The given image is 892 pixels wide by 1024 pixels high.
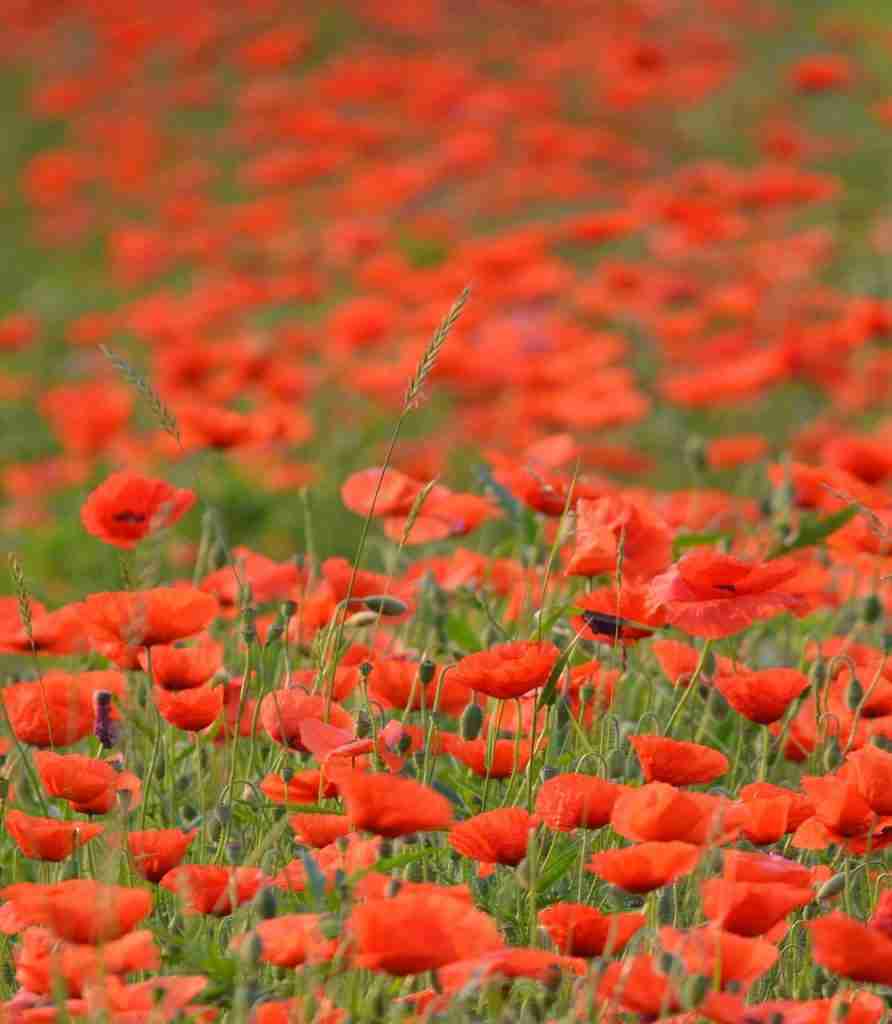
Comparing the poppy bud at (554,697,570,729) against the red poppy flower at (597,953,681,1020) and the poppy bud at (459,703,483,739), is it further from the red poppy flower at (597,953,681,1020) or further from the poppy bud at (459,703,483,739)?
the red poppy flower at (597,953,681,1020)

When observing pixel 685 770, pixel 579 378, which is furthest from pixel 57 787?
pixel 579 378

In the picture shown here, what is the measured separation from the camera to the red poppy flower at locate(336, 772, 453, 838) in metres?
1.38

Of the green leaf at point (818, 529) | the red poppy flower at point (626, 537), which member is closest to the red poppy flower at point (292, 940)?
the red poppy flower at point (626, 537)

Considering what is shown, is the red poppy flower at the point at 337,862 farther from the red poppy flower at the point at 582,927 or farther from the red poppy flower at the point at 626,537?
the red poppy flower at the point at 626,537

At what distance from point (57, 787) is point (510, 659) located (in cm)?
45

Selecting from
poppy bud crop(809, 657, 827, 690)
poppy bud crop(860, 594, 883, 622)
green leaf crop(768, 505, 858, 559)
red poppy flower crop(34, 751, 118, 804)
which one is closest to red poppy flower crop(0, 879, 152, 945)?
red poppy flower crop(34, 751, 118, 804)

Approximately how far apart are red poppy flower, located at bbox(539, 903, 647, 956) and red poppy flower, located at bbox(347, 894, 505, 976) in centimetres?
15

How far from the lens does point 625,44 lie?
324 inches

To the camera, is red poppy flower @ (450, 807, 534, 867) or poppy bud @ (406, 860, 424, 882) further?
poppy bud @ (406, 860, 424, 882)

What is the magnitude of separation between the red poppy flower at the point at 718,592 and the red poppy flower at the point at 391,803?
17.1 inches

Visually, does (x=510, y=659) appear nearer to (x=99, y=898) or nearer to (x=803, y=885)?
(x=803, y=885)

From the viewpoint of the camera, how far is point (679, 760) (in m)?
1.61

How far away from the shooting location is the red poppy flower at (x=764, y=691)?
1.74 meters

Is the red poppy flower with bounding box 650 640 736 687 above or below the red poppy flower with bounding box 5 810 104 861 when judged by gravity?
below
